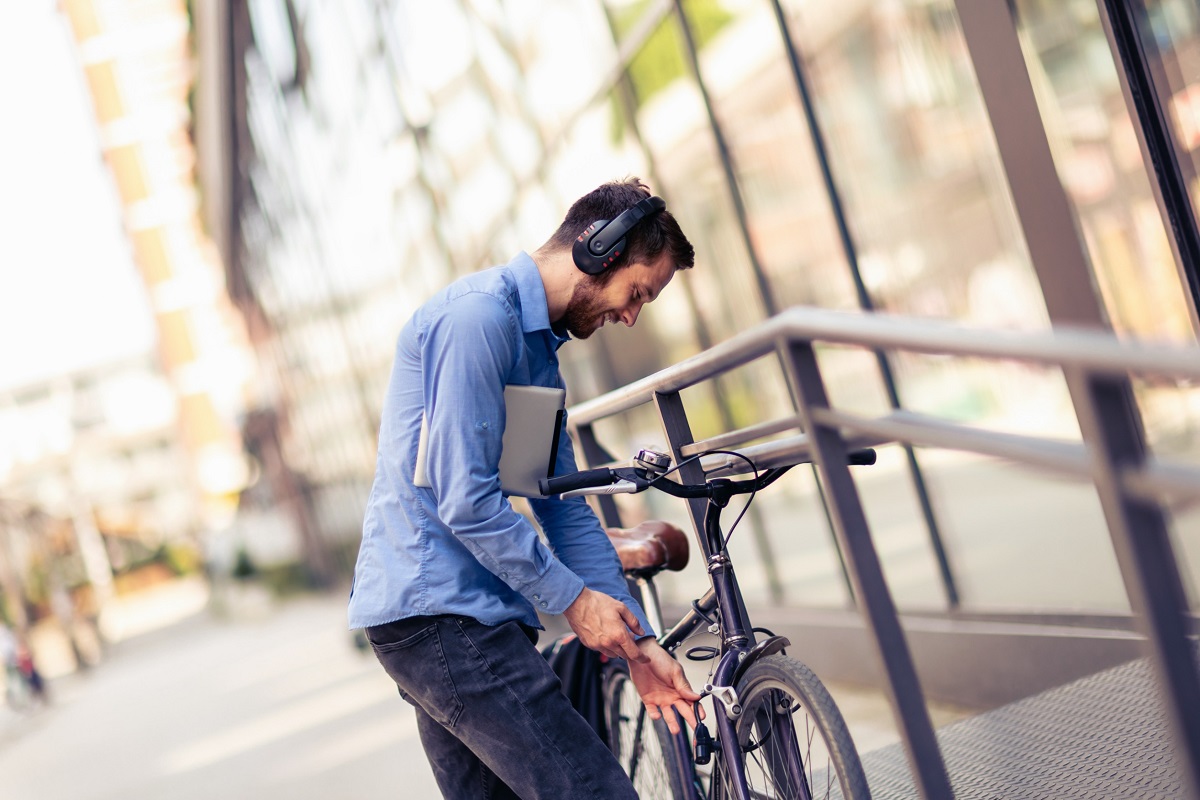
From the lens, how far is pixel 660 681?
92.4 inches

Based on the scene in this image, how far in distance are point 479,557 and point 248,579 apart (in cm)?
2818

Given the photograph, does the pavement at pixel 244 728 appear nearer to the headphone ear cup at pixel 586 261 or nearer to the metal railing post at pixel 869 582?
the metal railing post at pixel 869 582

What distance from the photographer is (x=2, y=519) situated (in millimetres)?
22094

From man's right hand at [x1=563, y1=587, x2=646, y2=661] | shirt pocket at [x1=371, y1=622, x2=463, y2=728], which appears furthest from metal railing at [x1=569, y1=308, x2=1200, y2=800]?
shirt pocket at [x1=371, y1=622, x2=463, y2=728]

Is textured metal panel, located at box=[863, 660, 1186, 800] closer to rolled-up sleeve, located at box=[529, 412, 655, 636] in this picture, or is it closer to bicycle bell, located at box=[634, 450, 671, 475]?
rolled-up sleeve, located at box=[529, 412, 655, 636]

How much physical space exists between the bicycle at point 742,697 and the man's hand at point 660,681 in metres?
0.05

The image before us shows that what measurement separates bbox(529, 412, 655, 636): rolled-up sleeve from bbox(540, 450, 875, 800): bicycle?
0.63 ft

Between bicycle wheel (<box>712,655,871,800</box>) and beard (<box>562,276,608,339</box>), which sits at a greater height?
beard (<box>562,276,608,339</box>)

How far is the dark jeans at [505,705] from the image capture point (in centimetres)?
221

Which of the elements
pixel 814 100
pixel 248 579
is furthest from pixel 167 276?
pixel 814 100

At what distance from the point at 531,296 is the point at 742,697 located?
87cm

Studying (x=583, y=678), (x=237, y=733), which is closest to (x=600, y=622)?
(x=583, y=678)

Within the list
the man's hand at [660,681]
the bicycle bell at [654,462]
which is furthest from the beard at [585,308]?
the man's hand at [660,681]

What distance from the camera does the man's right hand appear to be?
2205mm
